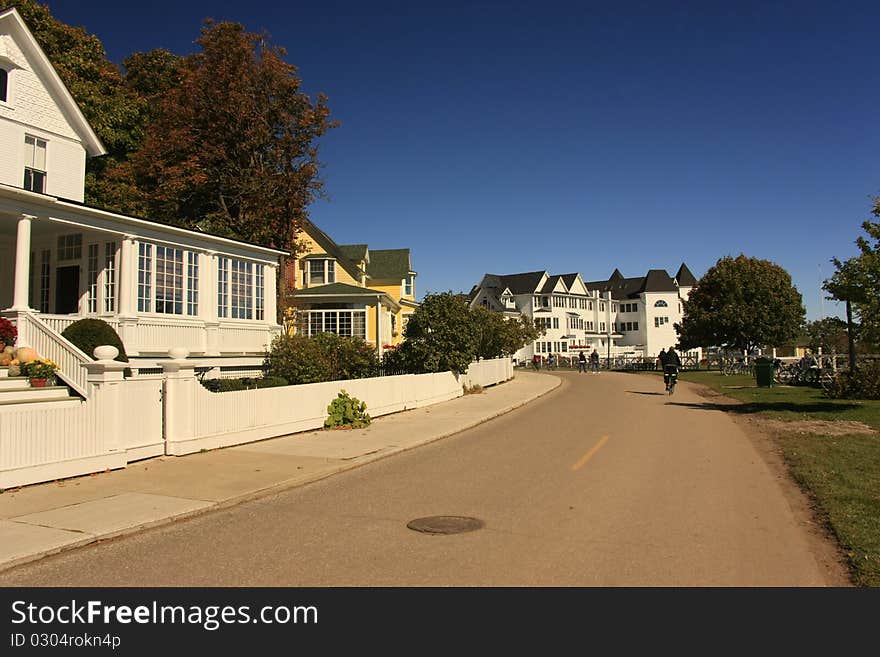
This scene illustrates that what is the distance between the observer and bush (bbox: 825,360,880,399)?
23953mm

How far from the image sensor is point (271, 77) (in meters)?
29.4

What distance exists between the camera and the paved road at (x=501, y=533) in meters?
5.75

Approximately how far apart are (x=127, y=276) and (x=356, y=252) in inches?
1127

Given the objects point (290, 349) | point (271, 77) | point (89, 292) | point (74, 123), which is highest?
point (271, 77)

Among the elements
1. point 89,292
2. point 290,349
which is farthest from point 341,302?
point 89,292

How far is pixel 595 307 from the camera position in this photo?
3834 inches

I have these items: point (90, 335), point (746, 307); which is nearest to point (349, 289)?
point (90, 335)

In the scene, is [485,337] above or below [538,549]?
above

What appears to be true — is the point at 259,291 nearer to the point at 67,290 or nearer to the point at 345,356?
the point at 345,356

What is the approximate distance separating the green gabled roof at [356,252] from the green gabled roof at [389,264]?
108 inches

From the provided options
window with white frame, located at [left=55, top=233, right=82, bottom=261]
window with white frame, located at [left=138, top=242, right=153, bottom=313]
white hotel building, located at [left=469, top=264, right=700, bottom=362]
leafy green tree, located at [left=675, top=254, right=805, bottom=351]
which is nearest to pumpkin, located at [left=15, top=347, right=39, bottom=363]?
window with white frame, located at [left=138, top=242, right=153, bottom=313]
